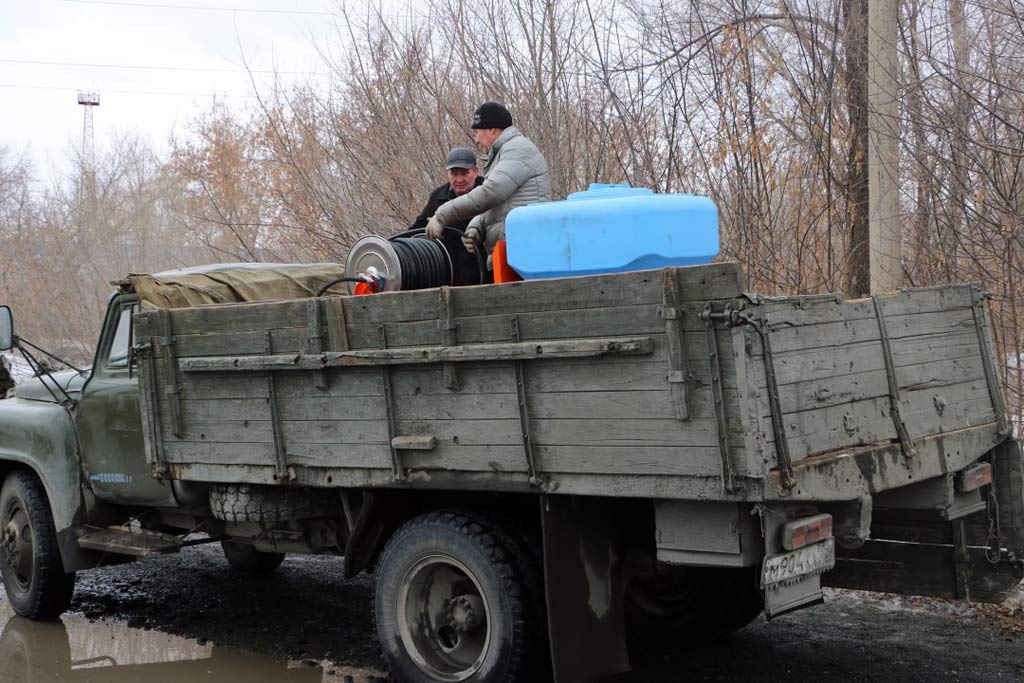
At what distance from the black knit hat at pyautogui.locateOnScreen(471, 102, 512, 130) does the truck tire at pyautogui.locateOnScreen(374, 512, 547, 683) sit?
2.06m

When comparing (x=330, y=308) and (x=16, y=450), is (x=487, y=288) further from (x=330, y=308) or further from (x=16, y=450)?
(x=16, y=450)

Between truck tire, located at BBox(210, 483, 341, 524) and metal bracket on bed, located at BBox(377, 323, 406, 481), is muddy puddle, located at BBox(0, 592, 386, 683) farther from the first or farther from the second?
metal bracket on bed, located at BBox(377, 323, 406, 481)

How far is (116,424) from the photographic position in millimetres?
6070

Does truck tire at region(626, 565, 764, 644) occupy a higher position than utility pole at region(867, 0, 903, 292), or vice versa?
utility pole at region(867, 0, 903, 292)

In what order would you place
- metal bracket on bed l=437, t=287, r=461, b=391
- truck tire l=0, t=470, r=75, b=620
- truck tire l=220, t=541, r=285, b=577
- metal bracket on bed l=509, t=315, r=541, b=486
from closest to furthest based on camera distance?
metal bracket on bed l=509, t=315, r=541, b=486, metal bracket on bed l=437, t=287, r=461, b=391, truck tire l=0, t=470, r=75, b=620, truck tire l=220, t=541, r=285, b=577

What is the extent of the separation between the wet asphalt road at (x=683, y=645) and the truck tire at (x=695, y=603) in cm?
12

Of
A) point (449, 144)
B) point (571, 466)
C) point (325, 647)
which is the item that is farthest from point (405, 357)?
point (449, 144)

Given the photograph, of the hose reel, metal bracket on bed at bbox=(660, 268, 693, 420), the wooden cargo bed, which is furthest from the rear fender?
metal bracket on bed at bbox=(660, 268, 693, 420)

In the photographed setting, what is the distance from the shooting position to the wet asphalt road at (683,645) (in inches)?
199

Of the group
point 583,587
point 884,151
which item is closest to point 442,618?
point 583,587

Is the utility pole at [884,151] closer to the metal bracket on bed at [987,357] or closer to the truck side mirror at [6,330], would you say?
the metal bracket on bed at [987,357]

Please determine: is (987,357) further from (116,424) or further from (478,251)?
(116,424)

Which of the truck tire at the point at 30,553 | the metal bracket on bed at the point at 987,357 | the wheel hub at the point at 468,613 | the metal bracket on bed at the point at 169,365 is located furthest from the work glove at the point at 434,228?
the truck tire at the point at 30,553

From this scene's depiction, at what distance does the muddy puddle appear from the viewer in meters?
5.34
